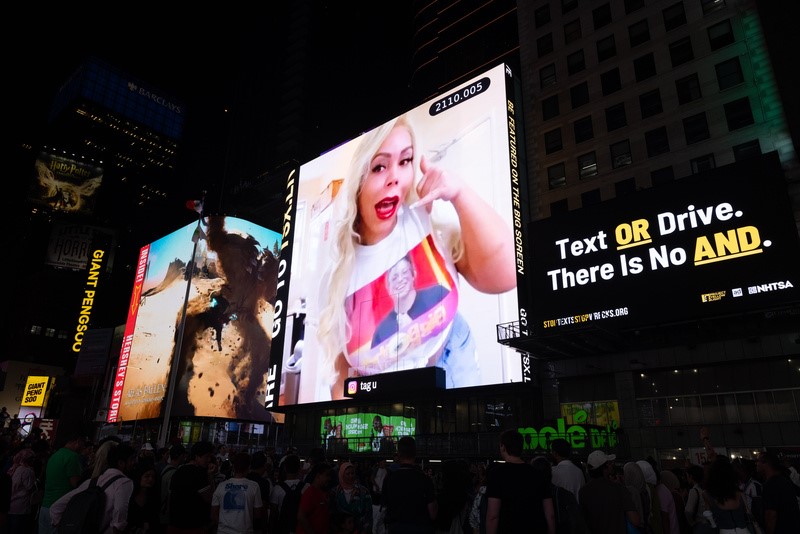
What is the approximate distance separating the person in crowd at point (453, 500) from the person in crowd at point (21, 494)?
23.1 feet

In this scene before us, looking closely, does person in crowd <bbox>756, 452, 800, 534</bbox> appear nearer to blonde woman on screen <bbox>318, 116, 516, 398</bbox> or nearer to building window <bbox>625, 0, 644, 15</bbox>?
blonde woman on screen <bbox>318, 116, 516, 398</bbox>

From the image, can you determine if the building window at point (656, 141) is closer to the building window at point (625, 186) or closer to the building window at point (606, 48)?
the building window at point (625, 186)

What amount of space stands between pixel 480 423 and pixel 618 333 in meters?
9.60

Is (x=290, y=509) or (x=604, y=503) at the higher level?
(x=604, y=503)

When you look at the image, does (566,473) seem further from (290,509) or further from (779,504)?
(290,509)

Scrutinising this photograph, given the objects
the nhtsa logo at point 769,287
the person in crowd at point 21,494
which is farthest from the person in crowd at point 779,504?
the nhtsa logo at point 769,287

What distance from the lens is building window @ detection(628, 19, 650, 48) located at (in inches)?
1304

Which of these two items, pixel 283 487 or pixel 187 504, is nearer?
pixel 187 504

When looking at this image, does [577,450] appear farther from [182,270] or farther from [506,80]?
[182,270]

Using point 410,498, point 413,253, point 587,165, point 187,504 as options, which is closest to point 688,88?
point 587,165

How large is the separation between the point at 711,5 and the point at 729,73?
16.1 feet

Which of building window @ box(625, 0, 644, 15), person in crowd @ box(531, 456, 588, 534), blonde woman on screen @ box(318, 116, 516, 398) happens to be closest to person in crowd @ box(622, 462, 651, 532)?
person in crowd @ box(531, 456, 588, 534)

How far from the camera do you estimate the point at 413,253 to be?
34.7 meters

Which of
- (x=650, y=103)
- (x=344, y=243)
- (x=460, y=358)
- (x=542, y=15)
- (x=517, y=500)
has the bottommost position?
(x=517, y=500)
